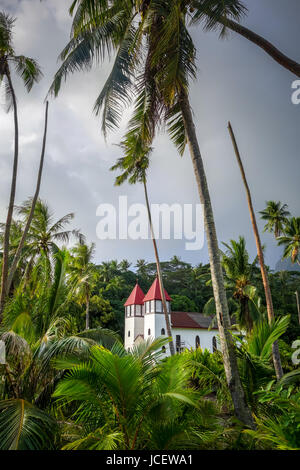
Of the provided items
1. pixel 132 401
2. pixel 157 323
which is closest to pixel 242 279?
pixel 132 401

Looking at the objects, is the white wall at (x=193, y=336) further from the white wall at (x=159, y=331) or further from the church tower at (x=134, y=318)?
the church tower at (x=134, y=318)

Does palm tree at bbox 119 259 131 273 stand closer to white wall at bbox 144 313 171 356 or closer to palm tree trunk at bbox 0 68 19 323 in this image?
white wall at bbox 144 313 171 356

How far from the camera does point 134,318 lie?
37.8 m

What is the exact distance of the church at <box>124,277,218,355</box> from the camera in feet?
119

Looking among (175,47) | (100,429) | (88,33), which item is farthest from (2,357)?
(88,33)

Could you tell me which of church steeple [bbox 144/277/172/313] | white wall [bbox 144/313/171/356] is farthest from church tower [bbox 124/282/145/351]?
white wall [bbox 144/313/171/356]

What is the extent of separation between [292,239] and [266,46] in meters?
29.1

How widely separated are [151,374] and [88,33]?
7.61 metres

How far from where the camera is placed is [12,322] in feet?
24.2

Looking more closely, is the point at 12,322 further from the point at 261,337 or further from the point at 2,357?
the point at 261,337

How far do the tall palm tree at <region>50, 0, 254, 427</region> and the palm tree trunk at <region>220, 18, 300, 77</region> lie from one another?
26 cm

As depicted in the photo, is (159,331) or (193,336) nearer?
(159,331)

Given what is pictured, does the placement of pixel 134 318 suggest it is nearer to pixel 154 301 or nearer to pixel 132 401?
pixel 154 301
